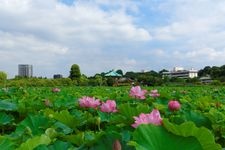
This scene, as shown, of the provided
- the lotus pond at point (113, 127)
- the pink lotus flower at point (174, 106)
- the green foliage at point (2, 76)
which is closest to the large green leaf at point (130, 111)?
the lotus pond at point (113, 127)

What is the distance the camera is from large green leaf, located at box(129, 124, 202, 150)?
2.57 feet

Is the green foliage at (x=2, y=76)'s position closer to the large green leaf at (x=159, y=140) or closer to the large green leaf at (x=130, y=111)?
the large green leaf at (x=130, y=111)

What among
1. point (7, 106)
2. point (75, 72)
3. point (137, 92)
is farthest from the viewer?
point (75, 72)

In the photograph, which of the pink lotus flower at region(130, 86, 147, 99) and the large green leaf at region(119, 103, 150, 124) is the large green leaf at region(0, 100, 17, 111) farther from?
the large green leaf at region(119, 103, 150, 124)

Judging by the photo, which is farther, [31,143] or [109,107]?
[109,107]

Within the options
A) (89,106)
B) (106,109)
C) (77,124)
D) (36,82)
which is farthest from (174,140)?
(36,82)

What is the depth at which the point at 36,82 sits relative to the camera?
95.9 feet

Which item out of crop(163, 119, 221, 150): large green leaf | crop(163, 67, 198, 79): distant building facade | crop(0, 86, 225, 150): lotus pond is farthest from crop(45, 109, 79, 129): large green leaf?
crop(163, 67, 198, 79): distant building facade

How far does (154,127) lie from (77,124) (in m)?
1.01

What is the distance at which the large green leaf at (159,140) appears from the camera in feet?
2.57

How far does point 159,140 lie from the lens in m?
0.80

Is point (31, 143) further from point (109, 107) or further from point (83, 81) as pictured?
point (83, 81)

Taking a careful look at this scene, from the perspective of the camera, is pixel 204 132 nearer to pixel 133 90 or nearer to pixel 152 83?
pixel 133 90

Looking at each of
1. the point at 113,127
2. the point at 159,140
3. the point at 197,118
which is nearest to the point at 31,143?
the point at 159,140
